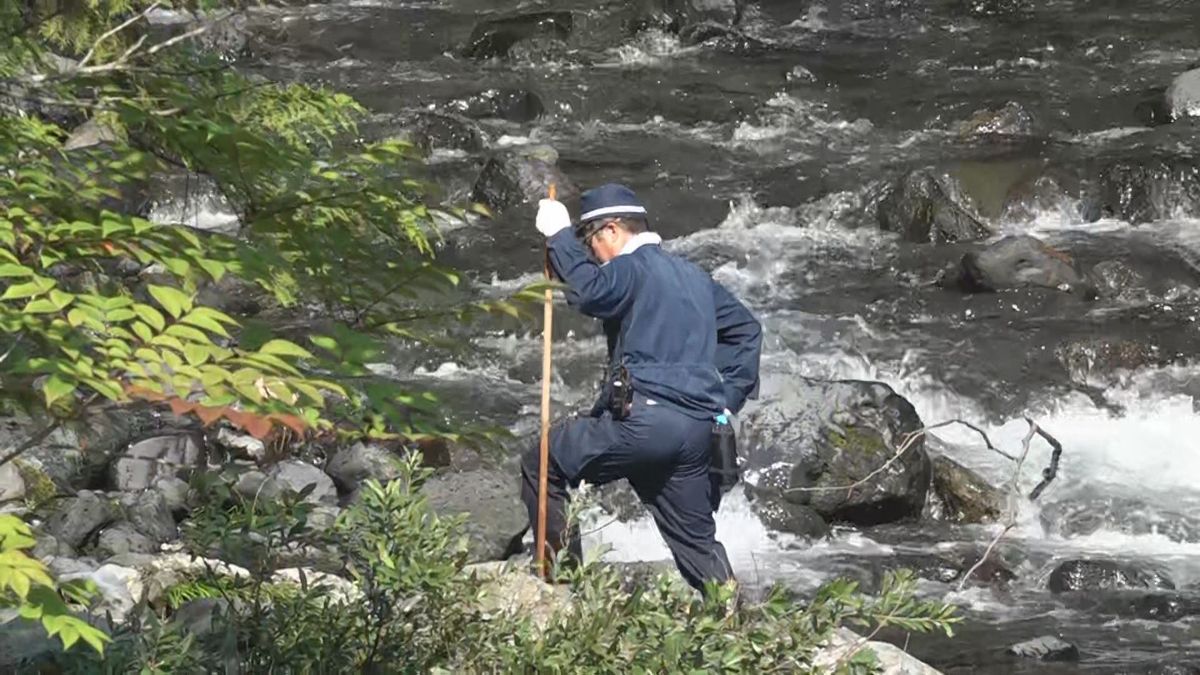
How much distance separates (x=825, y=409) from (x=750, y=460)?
64 centimetres

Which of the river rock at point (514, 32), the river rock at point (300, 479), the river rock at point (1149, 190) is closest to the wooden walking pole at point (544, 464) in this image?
the river rock at point (300, 479)

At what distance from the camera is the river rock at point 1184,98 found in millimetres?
16516

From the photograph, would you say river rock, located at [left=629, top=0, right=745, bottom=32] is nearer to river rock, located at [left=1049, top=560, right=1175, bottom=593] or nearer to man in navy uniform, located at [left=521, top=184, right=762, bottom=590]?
river rock, located at [left=1049, top=560, right=1175, bottom=593]

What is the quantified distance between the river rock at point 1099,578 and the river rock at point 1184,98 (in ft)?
27.9

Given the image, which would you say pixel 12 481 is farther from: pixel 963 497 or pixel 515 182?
pixel 515 182

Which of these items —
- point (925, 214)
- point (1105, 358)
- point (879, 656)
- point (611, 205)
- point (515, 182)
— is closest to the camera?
point (879, 656)

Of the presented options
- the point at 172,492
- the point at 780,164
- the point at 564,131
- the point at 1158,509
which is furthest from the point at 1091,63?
the point at 172,492

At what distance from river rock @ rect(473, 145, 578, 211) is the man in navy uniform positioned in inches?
358

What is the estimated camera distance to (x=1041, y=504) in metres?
10.4

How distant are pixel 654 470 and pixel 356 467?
4.30 metres

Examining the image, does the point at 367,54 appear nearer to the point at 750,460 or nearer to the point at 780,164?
the point at 780,164

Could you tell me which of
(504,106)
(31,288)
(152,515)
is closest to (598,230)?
(31,288)

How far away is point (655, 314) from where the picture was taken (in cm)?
573

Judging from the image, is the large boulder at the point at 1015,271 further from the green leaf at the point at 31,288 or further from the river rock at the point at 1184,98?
the green leaf at the point at 31,288
